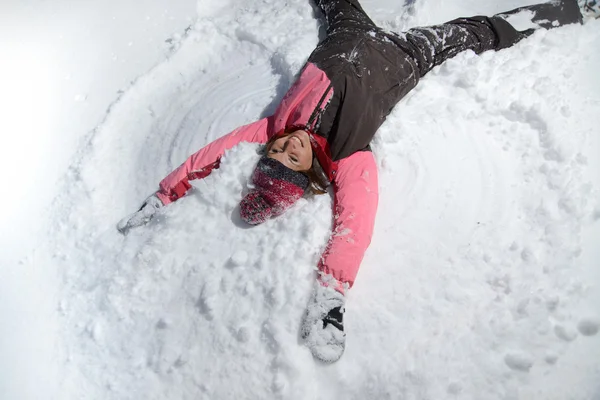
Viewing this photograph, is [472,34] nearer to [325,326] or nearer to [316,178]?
[316,178]

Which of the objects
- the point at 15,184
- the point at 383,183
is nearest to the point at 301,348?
the point at 383,183

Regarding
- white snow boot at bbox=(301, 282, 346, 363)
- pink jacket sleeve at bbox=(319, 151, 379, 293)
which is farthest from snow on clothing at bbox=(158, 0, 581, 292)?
white snow boot at bbox=(301, 282, 346, 363)

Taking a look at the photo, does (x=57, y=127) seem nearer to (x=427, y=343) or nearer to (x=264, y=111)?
(x=264, y=111)

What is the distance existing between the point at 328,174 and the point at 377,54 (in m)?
0.61

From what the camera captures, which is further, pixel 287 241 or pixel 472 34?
pixel 472 34

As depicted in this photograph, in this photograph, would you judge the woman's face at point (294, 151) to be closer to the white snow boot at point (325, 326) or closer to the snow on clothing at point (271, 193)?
the snow on clothing at point (271, 193)

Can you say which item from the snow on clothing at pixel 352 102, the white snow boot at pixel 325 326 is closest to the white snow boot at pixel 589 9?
the snow on clothing at pixel 352 102

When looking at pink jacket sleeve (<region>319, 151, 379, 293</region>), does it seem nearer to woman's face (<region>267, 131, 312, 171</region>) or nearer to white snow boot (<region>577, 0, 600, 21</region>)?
woman's face (<region>267, 131, 312, 171</region>)

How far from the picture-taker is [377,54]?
195 cm

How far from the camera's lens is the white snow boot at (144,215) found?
186 centimetres

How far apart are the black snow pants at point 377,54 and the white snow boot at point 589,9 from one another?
0.07m

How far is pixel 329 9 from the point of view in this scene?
7.44 ft

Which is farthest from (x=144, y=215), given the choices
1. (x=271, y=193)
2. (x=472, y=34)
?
(x=472, y=34)

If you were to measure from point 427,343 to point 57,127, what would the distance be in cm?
200
